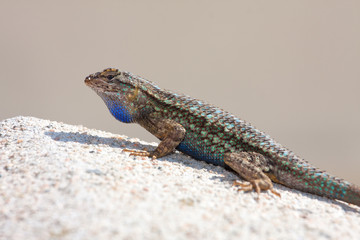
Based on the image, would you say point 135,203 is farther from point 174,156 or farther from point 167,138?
point 174,156

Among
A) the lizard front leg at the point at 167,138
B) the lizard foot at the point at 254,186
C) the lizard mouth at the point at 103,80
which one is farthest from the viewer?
the lizard mouth at the point at 103,80

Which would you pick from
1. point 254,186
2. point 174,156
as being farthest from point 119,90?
point 254,186

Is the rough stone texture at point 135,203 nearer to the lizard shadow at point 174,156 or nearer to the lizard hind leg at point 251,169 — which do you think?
the lizard shadow at point 174,156

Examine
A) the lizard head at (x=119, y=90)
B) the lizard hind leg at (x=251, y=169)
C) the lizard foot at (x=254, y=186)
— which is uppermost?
the lizard head at (x=119, y=90)

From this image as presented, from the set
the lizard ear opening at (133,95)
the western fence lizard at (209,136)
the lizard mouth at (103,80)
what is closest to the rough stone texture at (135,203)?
the western fence lizard at (209,136)

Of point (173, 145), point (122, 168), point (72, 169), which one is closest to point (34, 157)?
point (72, 169)

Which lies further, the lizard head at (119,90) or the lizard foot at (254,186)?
the lizard head at (119,90)

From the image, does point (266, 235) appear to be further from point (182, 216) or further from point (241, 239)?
point (182, 216)

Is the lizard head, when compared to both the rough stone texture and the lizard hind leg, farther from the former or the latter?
the lizard hind leg
